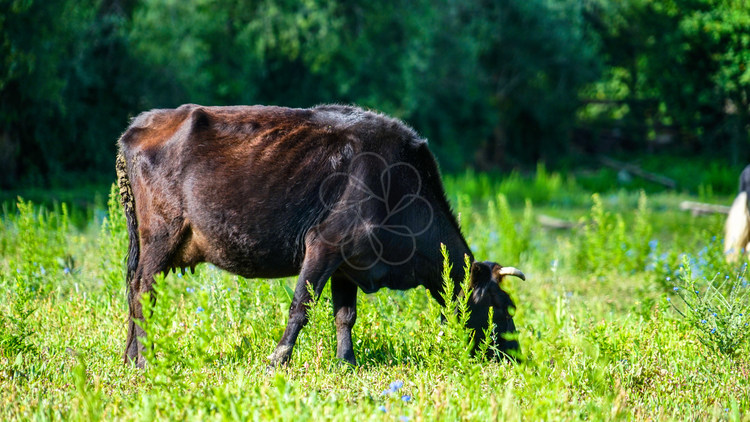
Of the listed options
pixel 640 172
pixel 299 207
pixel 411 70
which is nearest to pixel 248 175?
pixel 299 207

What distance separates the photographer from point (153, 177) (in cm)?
512

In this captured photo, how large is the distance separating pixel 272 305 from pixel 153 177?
1283mm

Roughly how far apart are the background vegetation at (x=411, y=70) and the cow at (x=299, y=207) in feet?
35.3

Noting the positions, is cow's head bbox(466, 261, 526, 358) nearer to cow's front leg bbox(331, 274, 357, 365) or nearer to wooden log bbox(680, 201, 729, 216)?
cow's front leg bbox(331, 274, 357, 365)

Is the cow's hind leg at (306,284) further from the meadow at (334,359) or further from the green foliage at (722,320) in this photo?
the green foliage at (722,320)

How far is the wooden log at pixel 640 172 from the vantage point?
78.7 ft

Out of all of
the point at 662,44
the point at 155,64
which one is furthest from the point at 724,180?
the point at 155,64

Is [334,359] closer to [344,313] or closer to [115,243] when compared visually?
[344,313]

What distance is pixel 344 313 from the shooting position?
5.20 m

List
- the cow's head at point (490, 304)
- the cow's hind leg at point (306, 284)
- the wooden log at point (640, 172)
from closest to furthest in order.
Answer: the cow's hind leg at point (306, 284)
the cow's head at point (490, 304)
the wooden log at point (640, 172)

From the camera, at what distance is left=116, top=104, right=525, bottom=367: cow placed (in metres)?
4.91

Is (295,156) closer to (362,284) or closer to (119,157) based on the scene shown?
(362,284)

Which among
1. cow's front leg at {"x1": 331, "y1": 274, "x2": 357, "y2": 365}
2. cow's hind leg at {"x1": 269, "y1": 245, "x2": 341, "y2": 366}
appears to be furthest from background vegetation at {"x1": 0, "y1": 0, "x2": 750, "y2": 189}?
cow's hind leg at {"x1": 269, "y1": 245, "x2": 341, "y2": 366}

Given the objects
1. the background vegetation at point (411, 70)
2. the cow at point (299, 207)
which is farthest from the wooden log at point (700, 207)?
the cow at point (299, 207)
